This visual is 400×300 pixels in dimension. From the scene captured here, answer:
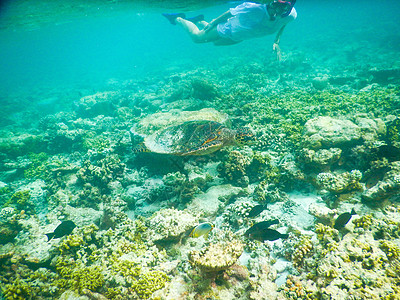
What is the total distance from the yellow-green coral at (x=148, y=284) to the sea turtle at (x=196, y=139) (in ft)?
9.18

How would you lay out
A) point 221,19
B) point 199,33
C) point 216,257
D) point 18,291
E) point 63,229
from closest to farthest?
1. point 216,257
2. point 18,291
3. point 63,229
4. point 221,19
5. point 199,33

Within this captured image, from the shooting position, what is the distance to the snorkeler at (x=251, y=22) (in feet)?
24.1

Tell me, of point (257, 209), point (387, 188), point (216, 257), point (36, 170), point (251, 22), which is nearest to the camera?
point (216, 257)

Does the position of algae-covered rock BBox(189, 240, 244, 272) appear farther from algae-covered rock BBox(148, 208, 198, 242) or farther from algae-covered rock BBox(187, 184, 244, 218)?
algae-covered rock BBox(187, 184, 244, 218)

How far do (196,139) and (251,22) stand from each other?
756cm

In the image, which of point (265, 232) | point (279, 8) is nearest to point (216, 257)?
point (265, 232)

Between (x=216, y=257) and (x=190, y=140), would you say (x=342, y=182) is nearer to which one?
(x=216, y=257)

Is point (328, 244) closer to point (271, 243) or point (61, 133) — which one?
point (271, 243)

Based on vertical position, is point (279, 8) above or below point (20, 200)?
above

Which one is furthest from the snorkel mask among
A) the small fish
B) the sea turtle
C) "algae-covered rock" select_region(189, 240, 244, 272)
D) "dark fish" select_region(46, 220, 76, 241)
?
"dark fish" select_region(46, 220, 76, 241)

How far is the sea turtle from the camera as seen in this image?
188 inches

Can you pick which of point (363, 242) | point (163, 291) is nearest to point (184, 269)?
point (163, 291)

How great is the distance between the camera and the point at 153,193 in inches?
210

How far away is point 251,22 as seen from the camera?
8578 mm
